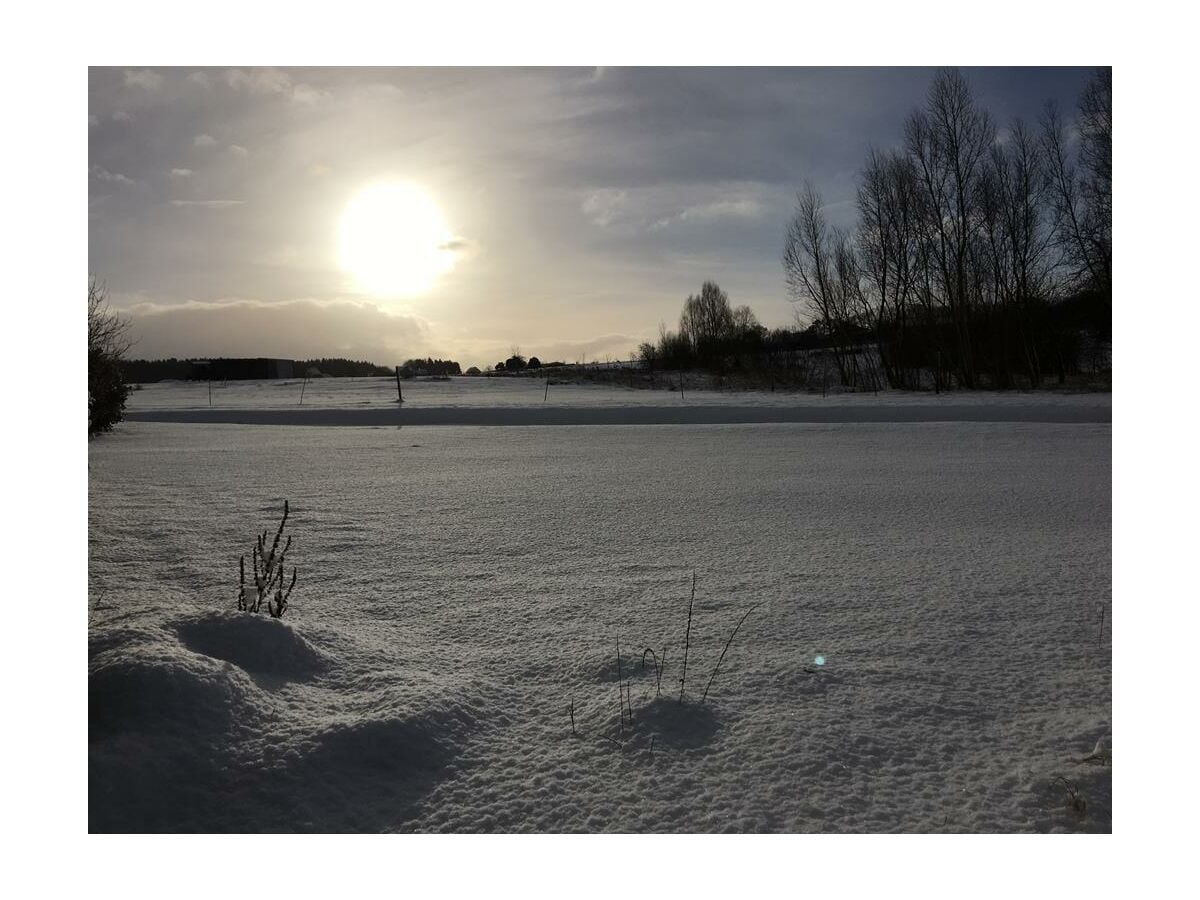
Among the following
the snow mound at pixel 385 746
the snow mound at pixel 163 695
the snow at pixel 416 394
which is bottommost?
the snow mound at pixel 385 746

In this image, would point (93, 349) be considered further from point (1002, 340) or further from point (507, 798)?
point (1002, 340)

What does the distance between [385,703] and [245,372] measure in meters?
42.9

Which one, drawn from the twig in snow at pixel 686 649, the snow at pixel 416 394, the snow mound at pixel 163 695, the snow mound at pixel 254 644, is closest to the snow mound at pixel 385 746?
the snow mound at pixel 163 695

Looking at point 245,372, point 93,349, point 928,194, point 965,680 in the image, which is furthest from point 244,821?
point 245,372

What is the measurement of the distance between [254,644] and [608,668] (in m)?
1.02

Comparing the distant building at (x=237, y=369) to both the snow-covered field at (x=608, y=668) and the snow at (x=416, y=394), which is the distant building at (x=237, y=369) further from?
the snow-covered field at (x=608, y=668)

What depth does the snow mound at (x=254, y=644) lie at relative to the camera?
2.04m

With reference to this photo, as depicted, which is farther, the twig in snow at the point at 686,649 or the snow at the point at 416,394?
the snow at the point at 416,394

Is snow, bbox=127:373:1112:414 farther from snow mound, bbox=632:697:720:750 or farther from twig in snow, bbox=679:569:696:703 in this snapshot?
snow mound, bbox=632:697:720:750

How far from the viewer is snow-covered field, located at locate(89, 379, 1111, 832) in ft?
4.98

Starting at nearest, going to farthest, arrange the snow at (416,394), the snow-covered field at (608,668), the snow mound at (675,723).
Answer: the snow-covered field at (608,668) → the snow mound at (675,723) → the snow at (416,394)

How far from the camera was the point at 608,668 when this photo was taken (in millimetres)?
2150

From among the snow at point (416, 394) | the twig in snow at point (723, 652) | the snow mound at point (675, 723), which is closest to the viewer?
the snow mound at point (675, 723)

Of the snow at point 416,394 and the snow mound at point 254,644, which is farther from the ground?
the snow at point 416,394
